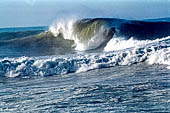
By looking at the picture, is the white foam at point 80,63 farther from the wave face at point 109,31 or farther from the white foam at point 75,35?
the white foam at point 75,35

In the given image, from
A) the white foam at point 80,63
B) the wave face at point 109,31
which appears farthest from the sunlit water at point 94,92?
the wave face at point 109,31

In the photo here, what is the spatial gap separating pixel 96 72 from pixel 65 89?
11.4 feet

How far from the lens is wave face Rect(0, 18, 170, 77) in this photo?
16.3m

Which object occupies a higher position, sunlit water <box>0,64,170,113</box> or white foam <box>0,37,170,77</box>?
white foam <box>0,37,170,77</box>

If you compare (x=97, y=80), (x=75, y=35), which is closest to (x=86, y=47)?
(x=75, y=35)

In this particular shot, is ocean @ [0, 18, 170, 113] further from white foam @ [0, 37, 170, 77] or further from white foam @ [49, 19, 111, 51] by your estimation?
white foam @ [49, 19, 111, 51]

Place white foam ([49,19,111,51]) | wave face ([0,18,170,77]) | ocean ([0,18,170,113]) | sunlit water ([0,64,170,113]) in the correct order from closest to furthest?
sunlit water ([0,64,170,113]), ocean ([0,18,170,113]), wave face ([0,18,170,77]), white foam ([49,19,111,51])

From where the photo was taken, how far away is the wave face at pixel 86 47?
1627cm

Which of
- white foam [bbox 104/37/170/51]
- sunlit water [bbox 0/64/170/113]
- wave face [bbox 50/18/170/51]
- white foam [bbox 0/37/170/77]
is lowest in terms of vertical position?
sunlit water [bbox 0/64/170/113]

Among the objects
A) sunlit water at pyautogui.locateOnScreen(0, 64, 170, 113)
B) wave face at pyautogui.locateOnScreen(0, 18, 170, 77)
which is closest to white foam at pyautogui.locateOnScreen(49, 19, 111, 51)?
wave face at pyautogui.locateOnScreen(0, 18, 170, 77)

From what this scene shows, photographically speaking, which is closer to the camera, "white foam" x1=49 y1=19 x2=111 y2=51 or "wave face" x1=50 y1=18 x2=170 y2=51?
"wave face" x1=50 y1=18 x2=170 y2=51

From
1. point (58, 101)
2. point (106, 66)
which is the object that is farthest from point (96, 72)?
point (58, 101)

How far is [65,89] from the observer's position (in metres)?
11.7

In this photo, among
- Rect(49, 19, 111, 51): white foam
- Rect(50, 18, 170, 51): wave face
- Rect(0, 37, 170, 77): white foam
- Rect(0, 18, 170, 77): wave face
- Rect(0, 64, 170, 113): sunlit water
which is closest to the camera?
Rect(0, 64, 170, 113): sunlit water
